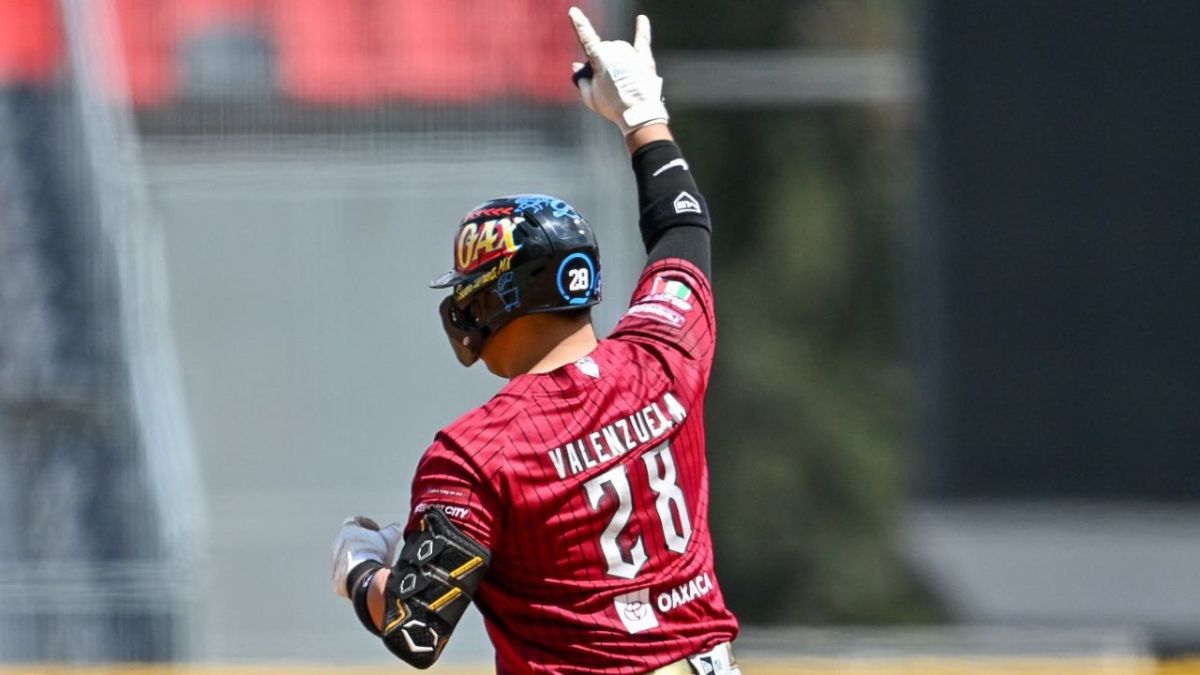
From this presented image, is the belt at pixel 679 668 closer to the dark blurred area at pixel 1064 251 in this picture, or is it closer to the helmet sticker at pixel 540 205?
the helmet sticker at pixel 540 205

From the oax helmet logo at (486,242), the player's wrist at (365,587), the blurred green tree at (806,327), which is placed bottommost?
the blurred green tree at (806,327)

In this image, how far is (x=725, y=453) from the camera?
2366 centimetres

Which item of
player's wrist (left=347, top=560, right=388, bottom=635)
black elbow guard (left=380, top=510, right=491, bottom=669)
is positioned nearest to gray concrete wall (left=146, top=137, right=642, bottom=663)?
player's wrist (left=347, top=560, right=388, bottom=635)

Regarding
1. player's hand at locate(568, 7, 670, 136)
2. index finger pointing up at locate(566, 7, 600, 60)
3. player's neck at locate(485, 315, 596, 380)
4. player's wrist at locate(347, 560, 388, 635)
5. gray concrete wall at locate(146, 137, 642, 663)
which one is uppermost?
index finger pointing up at locate(566, 7, 600, 60)

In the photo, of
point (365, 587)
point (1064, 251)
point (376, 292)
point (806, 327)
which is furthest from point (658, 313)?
point (806, 327)

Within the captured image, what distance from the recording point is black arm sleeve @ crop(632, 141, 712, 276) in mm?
4000

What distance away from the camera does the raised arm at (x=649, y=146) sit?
13.2 ft

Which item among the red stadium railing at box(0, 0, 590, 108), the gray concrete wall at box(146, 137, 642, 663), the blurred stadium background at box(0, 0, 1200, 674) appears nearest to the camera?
the blurred stadium background at box(0, 0, 1200, 674)

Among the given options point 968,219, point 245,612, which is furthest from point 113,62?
point 968,219

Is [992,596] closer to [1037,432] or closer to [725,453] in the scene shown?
[1037,432]

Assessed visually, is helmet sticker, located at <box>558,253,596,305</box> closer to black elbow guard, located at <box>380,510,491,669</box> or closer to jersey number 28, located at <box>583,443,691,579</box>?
jersey number 28, located at <box>583,443,691,579</box>

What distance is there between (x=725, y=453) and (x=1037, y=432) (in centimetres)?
1108

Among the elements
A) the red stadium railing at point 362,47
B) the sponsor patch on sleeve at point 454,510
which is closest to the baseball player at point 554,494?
the sponsor patch on sleeve at point 454,510

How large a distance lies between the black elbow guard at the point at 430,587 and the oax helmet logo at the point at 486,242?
0.48 m
